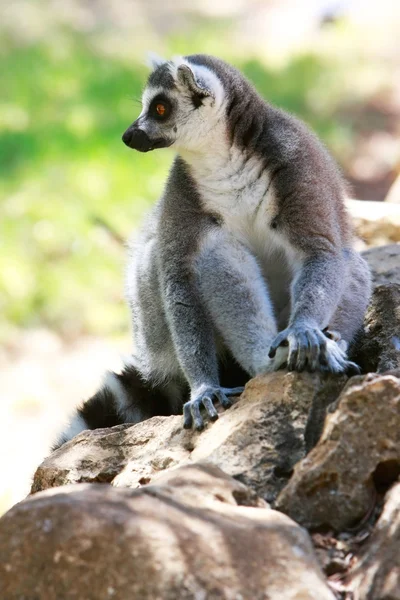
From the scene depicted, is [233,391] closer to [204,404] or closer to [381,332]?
[204,404]

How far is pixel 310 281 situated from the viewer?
385 centimetres

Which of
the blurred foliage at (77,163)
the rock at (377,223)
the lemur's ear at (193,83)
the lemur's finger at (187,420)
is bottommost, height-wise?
the lemur's finger at (187,420)

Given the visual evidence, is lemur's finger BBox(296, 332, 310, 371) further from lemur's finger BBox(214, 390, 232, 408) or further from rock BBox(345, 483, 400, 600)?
rock BBox(345, 483, 400, 600)

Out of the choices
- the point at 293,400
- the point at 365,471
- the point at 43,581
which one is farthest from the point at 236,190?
the point at 43,581

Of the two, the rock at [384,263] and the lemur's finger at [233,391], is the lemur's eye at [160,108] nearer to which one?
the lemur's finger at [233,391]

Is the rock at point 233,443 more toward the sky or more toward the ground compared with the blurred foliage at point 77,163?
more toward the ground

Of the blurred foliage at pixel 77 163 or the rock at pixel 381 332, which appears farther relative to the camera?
the blurred foliage at pixel 77 163

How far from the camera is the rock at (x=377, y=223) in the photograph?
21.0ft

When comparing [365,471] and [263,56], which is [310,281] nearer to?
[365,471]

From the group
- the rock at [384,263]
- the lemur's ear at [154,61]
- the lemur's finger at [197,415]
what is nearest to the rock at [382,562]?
the lemur's finger at [197,415]

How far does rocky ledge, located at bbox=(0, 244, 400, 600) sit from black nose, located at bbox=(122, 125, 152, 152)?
1.38 m

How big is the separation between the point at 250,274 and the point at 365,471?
1.40 m

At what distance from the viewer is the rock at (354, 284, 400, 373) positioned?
3906 mm

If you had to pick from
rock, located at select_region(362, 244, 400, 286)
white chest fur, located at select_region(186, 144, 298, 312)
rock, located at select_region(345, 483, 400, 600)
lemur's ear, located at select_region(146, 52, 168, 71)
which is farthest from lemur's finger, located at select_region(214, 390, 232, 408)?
lemur's ear, located at select_region(146, 52, 168, 71)
